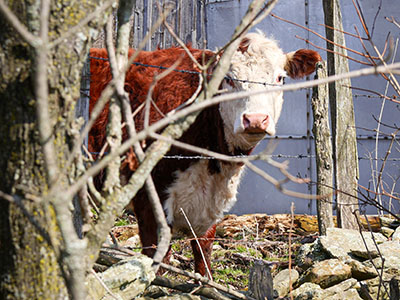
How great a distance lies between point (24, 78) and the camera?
130cm

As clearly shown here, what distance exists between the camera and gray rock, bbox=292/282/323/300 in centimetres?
322

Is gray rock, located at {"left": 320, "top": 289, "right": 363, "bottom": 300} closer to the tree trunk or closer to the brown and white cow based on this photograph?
the brown and white cow

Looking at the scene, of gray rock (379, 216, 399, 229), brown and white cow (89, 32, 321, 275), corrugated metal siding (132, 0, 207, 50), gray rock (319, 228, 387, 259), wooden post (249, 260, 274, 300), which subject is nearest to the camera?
wooden post (249, 260, 274, 300)

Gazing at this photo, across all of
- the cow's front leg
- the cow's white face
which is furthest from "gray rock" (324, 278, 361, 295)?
the cow's front leg

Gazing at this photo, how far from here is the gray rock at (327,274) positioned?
356 cm

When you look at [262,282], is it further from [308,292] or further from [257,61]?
[257,61]

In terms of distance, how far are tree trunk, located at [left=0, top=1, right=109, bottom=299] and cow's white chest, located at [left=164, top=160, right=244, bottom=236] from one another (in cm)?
259

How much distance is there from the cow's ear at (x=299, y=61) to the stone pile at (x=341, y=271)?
1.38 meters

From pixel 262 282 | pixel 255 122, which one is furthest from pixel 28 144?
pixel 255 122

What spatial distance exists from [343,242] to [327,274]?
772 millimetres

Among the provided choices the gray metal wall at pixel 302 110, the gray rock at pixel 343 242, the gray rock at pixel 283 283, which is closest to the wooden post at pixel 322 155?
the gray rock at pixel 343 242

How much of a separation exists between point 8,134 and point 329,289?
8.56 feet

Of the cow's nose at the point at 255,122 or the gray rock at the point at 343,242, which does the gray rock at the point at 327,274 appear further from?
the cow's nose at the point at 255,122

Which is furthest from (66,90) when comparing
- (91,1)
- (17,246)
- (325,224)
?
(325,224)
